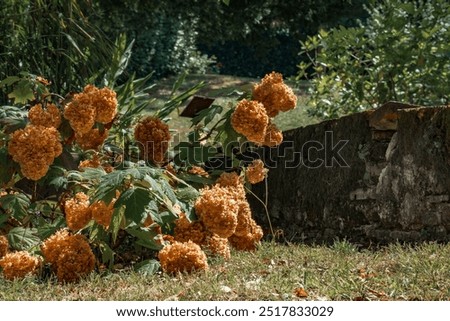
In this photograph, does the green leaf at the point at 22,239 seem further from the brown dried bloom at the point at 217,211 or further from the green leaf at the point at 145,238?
the brown dried bloom at the point at 217,211

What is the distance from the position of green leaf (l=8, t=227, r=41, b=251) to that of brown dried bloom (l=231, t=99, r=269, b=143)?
136cm

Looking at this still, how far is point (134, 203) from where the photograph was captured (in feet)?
14.1

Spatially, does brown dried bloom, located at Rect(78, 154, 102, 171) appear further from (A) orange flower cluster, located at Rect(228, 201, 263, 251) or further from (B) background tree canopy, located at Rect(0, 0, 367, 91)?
(B) background tree canopy, located at Rect(0, 0, 367, 91)

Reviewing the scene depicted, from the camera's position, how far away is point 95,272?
459cm

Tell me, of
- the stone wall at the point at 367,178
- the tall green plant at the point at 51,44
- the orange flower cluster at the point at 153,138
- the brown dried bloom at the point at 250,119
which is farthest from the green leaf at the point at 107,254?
the tall green plant at the point at 51,44

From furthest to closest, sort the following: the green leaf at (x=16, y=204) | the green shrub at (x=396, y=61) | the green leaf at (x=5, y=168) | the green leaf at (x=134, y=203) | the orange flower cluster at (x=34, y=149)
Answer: the green shrub at (x=396, y=61) → the green leaf at (x=5, y=168) → the green leaf at (x=16, y=204) → the orange flower cluster at (x=34, y=149) → the green leaf at (x=134, y=203)

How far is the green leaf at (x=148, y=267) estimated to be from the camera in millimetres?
4512

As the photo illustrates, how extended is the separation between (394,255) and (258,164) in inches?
46.7

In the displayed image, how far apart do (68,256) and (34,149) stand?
68cm

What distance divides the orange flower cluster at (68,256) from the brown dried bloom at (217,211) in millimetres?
648

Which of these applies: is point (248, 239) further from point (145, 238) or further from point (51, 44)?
point (51, 44)

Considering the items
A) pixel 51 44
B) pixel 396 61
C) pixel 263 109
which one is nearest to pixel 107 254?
pixel 263 109
